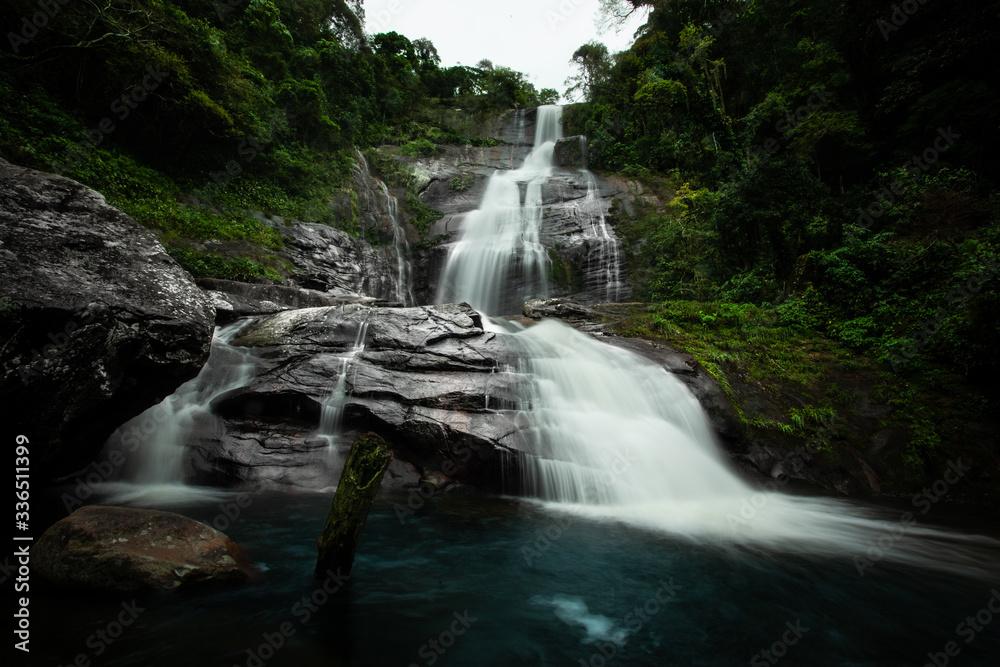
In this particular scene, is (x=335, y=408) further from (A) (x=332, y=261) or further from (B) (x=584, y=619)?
(A) (x=332, y=261)

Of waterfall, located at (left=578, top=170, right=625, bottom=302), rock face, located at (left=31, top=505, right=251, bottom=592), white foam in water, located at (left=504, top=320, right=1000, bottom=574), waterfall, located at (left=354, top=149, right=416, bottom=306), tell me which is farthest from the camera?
waterfall, located at (left=354, top=149, right=416, bottom=306)

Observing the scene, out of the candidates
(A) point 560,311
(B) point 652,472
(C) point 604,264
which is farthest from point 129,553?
(C) point 604,264

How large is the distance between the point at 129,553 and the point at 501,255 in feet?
51.1

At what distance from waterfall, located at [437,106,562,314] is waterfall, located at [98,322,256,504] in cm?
1077

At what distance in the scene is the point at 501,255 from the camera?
17547 millimetres

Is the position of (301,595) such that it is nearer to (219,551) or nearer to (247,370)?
(219,551)

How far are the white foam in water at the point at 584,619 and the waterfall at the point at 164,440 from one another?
4.77 m

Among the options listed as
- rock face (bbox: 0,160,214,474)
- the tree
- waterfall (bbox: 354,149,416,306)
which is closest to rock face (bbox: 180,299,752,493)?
rock face (bbox: 0,160,214,474)

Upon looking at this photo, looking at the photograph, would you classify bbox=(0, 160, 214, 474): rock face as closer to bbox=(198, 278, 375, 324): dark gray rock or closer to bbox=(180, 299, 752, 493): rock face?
bbox=(180, 299, 752, 493): rock face

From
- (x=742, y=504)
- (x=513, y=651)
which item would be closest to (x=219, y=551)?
(x=513, y=651)

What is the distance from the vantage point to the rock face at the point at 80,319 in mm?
3250

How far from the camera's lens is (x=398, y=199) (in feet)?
69.4

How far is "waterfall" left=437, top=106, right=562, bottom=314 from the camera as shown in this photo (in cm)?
1672

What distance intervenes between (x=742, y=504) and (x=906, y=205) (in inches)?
392
